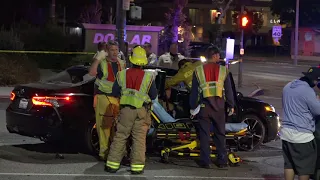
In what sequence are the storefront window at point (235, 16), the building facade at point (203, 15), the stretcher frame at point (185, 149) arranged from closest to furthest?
the stretcher frame at point (185, 149)
the storefront window at point (235, 16)
the building facade at point (203, 15)

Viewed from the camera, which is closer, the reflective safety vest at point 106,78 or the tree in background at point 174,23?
the reflective safety vest at point 106,78

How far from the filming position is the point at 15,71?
19750 mm

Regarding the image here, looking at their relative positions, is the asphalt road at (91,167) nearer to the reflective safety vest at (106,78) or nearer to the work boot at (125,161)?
the work boot at (125,161)

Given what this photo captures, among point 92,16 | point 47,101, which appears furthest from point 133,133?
point 92,16

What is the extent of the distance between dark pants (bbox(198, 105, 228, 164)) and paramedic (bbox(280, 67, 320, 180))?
170 centimetres

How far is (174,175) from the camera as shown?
727cm

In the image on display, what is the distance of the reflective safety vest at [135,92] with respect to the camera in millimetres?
6977

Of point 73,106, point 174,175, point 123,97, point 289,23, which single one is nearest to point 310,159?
point 174,175

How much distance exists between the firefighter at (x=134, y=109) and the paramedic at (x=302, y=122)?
1938 millimetres

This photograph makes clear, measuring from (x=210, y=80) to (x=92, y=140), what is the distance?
210cm

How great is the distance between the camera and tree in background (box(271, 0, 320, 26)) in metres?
59.0

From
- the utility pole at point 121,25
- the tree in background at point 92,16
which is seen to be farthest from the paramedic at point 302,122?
the tree in background at point 92,16

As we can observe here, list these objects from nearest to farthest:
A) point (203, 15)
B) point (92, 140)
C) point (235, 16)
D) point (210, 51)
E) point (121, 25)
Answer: point (210, 51)
point (92, 140)
point (121, 25)
point (235, 16)
point (203, 15)

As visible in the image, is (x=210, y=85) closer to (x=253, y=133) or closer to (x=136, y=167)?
(x=136, y=167)
